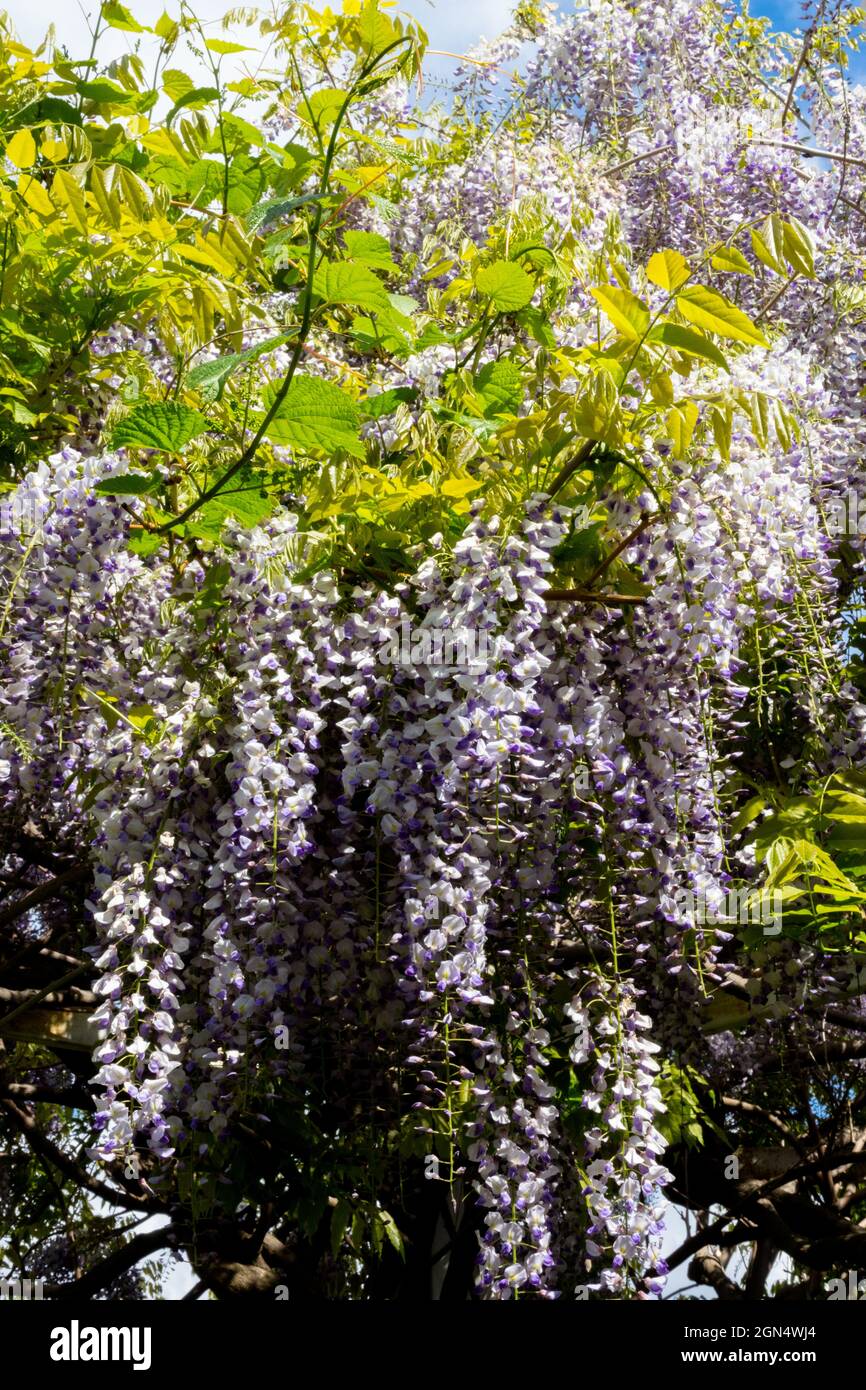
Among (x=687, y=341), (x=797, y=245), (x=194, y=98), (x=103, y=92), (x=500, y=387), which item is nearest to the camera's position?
(x=687, y=341)

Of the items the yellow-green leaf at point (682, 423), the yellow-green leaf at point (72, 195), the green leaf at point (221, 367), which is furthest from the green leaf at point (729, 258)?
the yellow-green leaf at point (72, 195)

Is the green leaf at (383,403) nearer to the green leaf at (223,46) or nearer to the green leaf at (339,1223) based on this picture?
the green leaf at (223,46)

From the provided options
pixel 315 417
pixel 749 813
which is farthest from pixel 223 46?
pixel 749 813

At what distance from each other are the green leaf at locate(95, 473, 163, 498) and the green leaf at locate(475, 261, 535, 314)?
0.68 meters

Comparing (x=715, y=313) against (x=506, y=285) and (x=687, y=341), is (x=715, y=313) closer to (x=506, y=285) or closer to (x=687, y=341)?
(x=687, y=341)

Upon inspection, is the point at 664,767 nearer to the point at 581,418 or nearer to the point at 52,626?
the point at 581,418

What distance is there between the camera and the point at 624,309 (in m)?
2.14

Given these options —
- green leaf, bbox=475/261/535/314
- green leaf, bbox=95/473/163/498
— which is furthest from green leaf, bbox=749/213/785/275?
green leaf, bbox=95/473/163/498

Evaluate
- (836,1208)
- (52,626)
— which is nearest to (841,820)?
(52,626)

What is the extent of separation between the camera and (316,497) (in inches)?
94.3

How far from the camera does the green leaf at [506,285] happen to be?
247cm

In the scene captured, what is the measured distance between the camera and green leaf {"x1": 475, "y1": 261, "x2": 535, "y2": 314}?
2.47 meters

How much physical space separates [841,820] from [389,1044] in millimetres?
934

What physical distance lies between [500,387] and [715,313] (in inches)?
24.7
